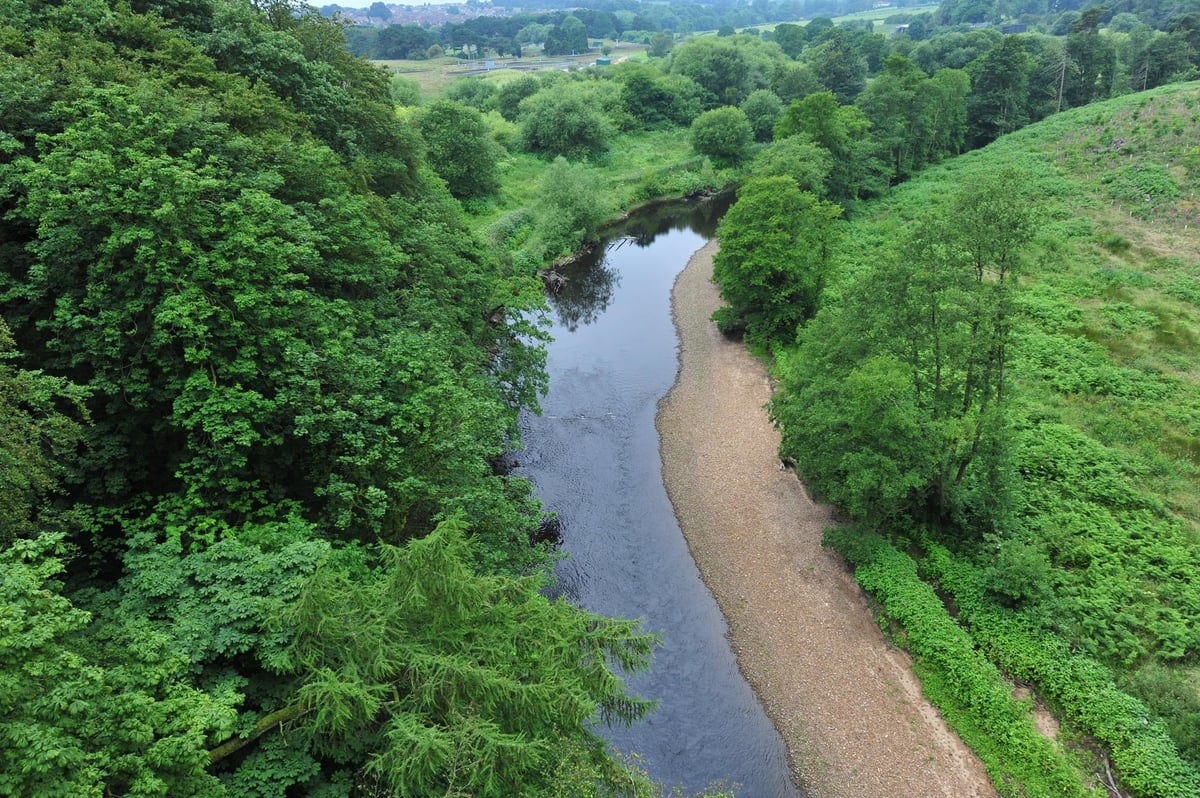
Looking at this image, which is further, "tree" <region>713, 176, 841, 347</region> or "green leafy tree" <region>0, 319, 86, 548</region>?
"tree" <region>713, 176, 841, 347</region>


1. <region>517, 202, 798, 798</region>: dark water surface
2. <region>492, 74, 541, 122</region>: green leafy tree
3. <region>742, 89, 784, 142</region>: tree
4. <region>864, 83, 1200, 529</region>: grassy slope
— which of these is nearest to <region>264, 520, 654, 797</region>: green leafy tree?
<region>517, 202, 798, 798</region>: dark water surface

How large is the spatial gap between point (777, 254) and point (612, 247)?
81.1ft

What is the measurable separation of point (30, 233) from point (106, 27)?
8722 mm

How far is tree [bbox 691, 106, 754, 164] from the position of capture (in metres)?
73.9

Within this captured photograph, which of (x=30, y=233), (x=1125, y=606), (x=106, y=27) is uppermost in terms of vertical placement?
(x=106, y=27)

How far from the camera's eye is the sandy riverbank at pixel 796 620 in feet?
56.7

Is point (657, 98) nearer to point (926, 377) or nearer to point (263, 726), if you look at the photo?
point (926, 377)

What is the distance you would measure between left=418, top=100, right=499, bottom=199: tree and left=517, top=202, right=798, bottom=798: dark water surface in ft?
55.3

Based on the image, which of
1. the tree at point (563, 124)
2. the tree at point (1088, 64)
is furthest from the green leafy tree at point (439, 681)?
the tree at point (1088, 64)

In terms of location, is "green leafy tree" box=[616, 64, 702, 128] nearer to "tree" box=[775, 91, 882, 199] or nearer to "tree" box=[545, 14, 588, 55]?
"tree" box=[775, 91, 882, 199]

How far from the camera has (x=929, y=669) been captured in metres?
19.1

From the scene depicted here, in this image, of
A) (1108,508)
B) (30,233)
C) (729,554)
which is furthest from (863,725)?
(30,233)

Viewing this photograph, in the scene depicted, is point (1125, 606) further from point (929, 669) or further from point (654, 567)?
point (654, 567)

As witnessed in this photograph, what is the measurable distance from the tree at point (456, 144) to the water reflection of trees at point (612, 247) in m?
14.0
